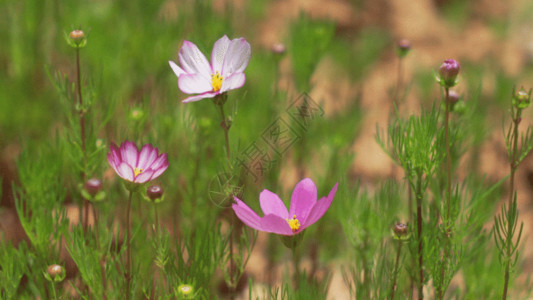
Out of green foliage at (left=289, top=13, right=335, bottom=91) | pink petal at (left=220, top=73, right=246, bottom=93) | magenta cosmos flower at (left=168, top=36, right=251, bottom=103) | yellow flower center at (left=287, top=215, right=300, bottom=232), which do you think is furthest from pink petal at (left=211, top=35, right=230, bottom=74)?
green foliage at (left=289, top=13, right=335, bottom=91)

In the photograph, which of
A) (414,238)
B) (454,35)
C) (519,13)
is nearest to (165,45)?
(414,238)

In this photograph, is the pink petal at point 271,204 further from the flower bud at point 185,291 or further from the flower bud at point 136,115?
the flower bud at point 136,115

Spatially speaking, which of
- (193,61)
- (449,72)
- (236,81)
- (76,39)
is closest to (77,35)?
(76,39)

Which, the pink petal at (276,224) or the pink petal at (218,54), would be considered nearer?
the pink petal at (276,224)

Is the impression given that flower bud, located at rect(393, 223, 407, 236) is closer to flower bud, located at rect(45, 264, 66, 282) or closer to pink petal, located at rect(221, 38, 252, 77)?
pink petal, located at rect(221, 38, 252, 77)

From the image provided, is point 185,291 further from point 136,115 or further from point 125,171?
point 136,115

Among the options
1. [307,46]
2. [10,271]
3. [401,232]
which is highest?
[307,46]

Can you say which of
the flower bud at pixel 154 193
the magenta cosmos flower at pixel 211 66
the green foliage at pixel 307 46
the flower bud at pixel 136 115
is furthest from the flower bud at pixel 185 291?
the green foliage at pixel 307 46
